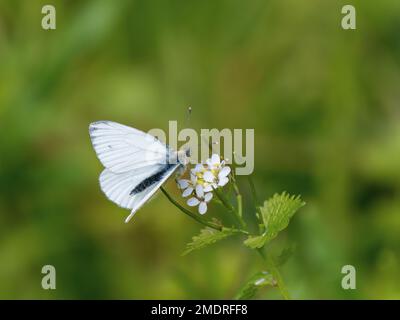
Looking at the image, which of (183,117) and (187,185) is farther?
(183,117)

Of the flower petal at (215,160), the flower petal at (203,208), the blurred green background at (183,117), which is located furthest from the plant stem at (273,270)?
the blurred green background at (183,117)

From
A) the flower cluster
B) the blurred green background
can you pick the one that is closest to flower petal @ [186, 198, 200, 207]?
the flower cluster

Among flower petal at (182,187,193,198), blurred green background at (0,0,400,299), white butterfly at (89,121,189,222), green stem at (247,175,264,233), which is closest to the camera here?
green stem at (247,175,264,233)

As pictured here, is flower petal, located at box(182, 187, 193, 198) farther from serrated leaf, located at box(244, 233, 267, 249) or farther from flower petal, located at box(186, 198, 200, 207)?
serrated leaf, located at box(244, 233, 267, 249)

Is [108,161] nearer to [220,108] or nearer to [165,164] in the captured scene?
[165,164]

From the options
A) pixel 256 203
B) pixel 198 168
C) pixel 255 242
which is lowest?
pixel 255 242

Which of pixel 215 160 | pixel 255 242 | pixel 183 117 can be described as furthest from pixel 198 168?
pixel 183 117

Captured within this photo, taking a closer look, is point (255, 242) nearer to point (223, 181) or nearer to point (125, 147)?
point (223, 181)

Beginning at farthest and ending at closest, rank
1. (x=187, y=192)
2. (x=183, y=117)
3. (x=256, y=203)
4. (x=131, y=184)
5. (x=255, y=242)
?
(x=183, y=117) < (x=131, y=184) < (x=187, y=192) < (x=256, y=203) < (x=255, y=242)

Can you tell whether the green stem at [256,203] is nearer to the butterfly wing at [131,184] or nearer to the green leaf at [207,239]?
the green leaf at [207,239]
